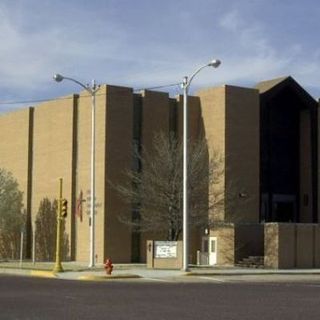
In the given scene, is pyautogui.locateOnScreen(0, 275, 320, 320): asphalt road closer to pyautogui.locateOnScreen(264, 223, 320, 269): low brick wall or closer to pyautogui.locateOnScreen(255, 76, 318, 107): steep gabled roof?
pyautogui.locateOnScreen(264, 223, 320, 269): low brick wall

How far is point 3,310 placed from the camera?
58.3 feet

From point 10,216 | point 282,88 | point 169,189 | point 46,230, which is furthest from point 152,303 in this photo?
point 282,88

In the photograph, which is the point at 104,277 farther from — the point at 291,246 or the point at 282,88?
the point at 282,88

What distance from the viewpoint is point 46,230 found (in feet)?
184

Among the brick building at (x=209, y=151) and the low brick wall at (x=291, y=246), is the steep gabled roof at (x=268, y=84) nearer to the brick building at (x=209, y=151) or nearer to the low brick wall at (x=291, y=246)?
the brick building at (x=209, y=151)

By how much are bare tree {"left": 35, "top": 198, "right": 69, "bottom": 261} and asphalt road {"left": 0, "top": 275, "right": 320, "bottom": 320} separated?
28.5 m

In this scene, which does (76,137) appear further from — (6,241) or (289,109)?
(289,109)

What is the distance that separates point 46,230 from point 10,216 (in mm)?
2761

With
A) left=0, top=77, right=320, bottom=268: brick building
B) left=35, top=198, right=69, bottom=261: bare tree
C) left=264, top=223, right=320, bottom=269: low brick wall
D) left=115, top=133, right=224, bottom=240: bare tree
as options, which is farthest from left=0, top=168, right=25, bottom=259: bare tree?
left=264, top=223, right=320, bottom=269: low brick wall

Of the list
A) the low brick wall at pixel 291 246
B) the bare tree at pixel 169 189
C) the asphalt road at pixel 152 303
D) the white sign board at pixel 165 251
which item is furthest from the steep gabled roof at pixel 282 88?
the asphalt road at pixel 152 303

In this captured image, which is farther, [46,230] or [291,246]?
[46,230]

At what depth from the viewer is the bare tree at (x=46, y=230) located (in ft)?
182

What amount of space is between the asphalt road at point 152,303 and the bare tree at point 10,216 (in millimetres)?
29309

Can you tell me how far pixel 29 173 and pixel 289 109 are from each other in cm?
2012
